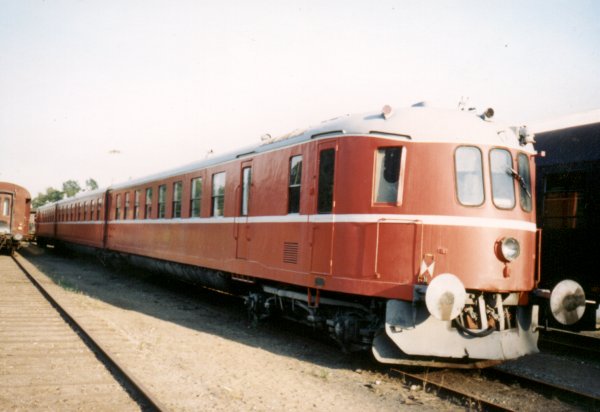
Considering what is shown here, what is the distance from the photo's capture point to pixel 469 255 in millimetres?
6484

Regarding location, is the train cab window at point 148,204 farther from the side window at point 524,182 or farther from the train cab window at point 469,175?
the side window at point 524,182

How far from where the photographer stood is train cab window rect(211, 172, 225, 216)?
1045 centimetres

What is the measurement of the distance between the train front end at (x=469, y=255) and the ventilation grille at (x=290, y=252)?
170 centimetres

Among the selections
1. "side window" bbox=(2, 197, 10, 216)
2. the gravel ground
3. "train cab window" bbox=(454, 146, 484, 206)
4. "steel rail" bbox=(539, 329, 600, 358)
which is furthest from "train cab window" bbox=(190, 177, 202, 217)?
"side window" bbox=(2, 197, 10, 216)

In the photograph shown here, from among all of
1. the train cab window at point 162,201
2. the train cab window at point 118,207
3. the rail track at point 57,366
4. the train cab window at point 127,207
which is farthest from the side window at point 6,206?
the rail track at point 57,366

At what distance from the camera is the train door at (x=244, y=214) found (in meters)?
9.29

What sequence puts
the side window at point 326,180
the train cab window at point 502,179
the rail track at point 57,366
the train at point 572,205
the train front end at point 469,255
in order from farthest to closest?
the train at point 572,205, the side window at point 326,180, the train cab window at point 502,179, the train front end at point 469,255, the rail track at point 57,366

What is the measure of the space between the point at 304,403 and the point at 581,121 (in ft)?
23.7

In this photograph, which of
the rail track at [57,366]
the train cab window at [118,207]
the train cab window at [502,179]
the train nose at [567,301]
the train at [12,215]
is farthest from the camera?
the train at [12,215]

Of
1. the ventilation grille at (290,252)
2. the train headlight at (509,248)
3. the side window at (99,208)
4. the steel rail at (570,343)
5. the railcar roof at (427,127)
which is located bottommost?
the steel rail at (570,343)

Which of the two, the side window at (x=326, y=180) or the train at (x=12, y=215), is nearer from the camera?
the side window at (x=326, y=180)

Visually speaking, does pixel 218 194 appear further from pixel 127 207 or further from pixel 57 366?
pixel 127 207

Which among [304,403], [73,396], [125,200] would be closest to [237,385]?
[304,403]

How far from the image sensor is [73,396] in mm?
5523
